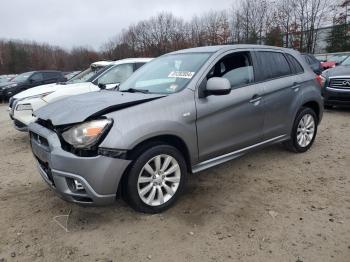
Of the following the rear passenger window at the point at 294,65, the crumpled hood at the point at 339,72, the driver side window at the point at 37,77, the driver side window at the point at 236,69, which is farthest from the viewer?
the driver side window at the point at 37,77

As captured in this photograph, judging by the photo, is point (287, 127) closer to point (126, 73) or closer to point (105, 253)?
point (105, 253)

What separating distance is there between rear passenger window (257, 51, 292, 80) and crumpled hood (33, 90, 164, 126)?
5.93 ft

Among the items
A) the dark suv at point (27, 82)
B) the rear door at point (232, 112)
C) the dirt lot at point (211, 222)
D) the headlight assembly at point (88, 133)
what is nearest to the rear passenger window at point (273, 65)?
the rear door at point (232, 112)

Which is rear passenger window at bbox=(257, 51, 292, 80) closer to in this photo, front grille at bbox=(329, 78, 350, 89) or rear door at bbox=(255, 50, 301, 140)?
rear door at bbox=(255, 50, 301, 140)

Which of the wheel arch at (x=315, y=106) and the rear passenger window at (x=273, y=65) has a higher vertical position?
the rear passenger window at (x=273, y=65)

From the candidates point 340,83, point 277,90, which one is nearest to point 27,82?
point 340,83

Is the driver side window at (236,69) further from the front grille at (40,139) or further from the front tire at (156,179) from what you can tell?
the front grille at (40,139)

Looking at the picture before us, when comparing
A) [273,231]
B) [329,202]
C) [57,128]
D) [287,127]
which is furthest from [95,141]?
[287,127]

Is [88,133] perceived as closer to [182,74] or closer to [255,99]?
[182,74]

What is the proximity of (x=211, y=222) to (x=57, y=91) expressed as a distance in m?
5.02

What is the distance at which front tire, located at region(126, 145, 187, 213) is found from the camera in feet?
11.0

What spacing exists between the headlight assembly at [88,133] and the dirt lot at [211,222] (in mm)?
931

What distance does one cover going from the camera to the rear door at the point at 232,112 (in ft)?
12.8

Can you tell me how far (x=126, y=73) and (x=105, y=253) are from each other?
5851 mm
